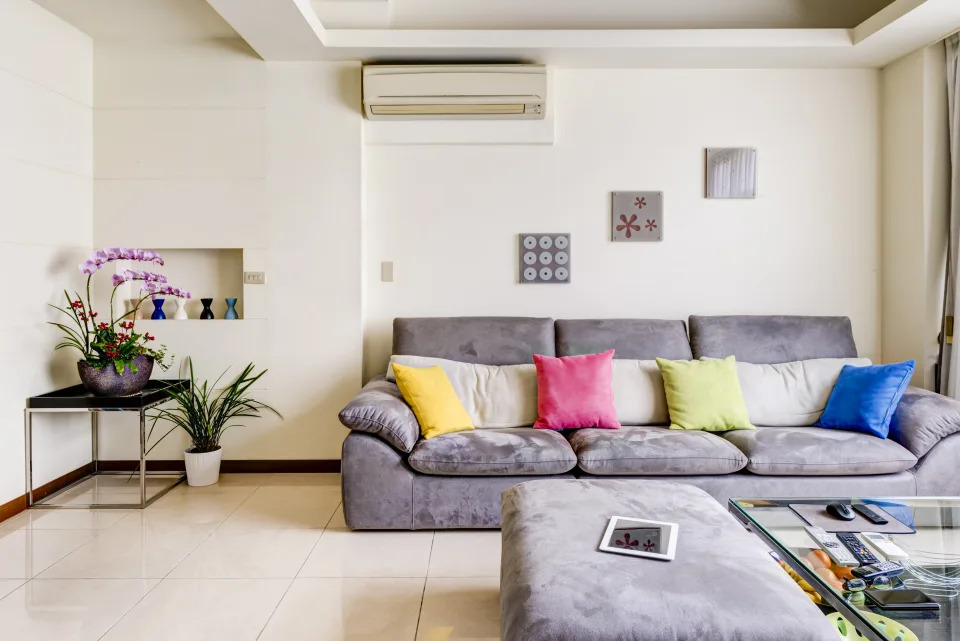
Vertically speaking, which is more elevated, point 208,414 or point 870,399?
point 870,399

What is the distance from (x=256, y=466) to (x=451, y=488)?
157 cm

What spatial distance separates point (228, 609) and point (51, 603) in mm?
655

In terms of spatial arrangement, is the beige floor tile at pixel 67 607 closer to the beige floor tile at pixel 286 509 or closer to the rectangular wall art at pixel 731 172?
the beige floor tile at pixel 286 509

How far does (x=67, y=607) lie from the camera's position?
222 cm

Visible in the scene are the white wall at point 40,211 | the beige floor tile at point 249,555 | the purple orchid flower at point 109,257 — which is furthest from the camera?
the purple orchid flower at point 109,257

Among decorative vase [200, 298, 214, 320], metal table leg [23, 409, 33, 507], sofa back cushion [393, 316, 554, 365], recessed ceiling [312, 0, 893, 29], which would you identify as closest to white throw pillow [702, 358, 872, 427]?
sofa back cushion [393, 316, 554, 365]

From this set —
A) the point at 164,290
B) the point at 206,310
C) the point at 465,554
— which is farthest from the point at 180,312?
the point at 465,554

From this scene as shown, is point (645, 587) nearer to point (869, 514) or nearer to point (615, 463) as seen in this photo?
point (869, 514)

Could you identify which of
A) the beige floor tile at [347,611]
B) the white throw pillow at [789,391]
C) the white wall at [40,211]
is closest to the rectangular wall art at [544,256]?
the white throw pillow at [789,391]

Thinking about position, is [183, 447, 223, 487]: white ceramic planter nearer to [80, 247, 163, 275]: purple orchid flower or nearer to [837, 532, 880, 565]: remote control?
[80, 247, 163, 275]: purple orchid flower

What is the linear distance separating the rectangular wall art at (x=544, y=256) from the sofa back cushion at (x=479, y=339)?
0.36m

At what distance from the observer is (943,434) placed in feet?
9.45

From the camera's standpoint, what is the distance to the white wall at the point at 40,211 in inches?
122

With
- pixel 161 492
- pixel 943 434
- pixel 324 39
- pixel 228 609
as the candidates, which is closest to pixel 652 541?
pixel 228 609
